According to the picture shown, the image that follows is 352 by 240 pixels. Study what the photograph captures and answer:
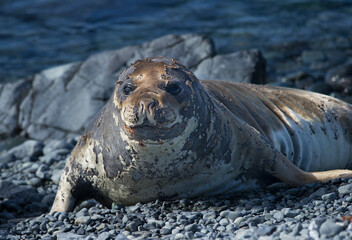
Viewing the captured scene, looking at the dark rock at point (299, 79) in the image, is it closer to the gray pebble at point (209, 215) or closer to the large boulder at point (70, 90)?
the large boulder at point (70, 90)

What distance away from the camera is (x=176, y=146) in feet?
15.3

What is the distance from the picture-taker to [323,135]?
6305mm

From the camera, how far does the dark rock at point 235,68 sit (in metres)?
10.0

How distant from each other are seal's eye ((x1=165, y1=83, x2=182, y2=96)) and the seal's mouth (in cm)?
23

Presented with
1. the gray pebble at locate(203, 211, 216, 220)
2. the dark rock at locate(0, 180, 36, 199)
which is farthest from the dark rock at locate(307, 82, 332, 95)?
the gray pebble at locate(203, 211, 216, 220)

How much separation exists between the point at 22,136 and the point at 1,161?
1.79 m

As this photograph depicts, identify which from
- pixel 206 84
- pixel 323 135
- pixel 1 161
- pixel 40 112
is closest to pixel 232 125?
pixel 206 84

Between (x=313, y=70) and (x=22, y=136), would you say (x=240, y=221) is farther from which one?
(x=313, y=70)

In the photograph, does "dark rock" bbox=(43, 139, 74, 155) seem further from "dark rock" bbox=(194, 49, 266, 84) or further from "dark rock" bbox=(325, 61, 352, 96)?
"dark rock" bbox=(325, 61, 352, 96)

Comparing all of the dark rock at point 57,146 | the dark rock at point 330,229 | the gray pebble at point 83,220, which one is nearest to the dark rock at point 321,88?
the dark rock at point 57,146

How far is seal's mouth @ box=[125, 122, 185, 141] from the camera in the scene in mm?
4316

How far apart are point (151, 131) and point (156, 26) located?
37.6ft

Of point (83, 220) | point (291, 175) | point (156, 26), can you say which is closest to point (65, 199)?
point (83, 220)

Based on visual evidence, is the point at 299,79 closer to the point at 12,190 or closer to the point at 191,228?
the point at 12,190
